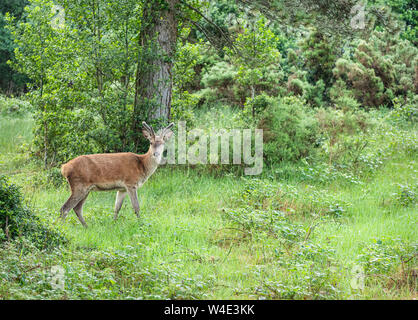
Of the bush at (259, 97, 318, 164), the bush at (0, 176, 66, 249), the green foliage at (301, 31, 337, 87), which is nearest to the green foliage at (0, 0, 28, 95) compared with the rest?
the green foliage at (301, 31, 337, 87)

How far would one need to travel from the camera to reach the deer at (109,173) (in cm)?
886

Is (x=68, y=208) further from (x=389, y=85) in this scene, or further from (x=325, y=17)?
(x=389, y=85)

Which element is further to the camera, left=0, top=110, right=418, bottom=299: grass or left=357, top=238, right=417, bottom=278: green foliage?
left=357, top=238, right=417, bottom=278: green foliage

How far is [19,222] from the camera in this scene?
6.90 metres

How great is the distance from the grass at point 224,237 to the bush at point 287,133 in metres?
1.17

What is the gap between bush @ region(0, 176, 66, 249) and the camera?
6.84 m

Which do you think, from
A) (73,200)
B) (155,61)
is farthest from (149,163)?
(155,61)

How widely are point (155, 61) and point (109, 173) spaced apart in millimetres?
3672

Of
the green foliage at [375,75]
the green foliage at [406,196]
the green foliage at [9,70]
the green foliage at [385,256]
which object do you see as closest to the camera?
the green foliage at [385,256]

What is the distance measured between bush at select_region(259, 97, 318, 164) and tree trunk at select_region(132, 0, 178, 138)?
2460 millimetres

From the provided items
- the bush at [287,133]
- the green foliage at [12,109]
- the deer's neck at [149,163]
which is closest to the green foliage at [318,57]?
the bush at [287,133]

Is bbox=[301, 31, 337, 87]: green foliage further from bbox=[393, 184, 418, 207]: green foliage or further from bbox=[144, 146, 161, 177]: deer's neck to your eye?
bbox=[144, 146, 161, 177]: deer's neck

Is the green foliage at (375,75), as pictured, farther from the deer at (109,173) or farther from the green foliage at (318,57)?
the deer at (109,173)
